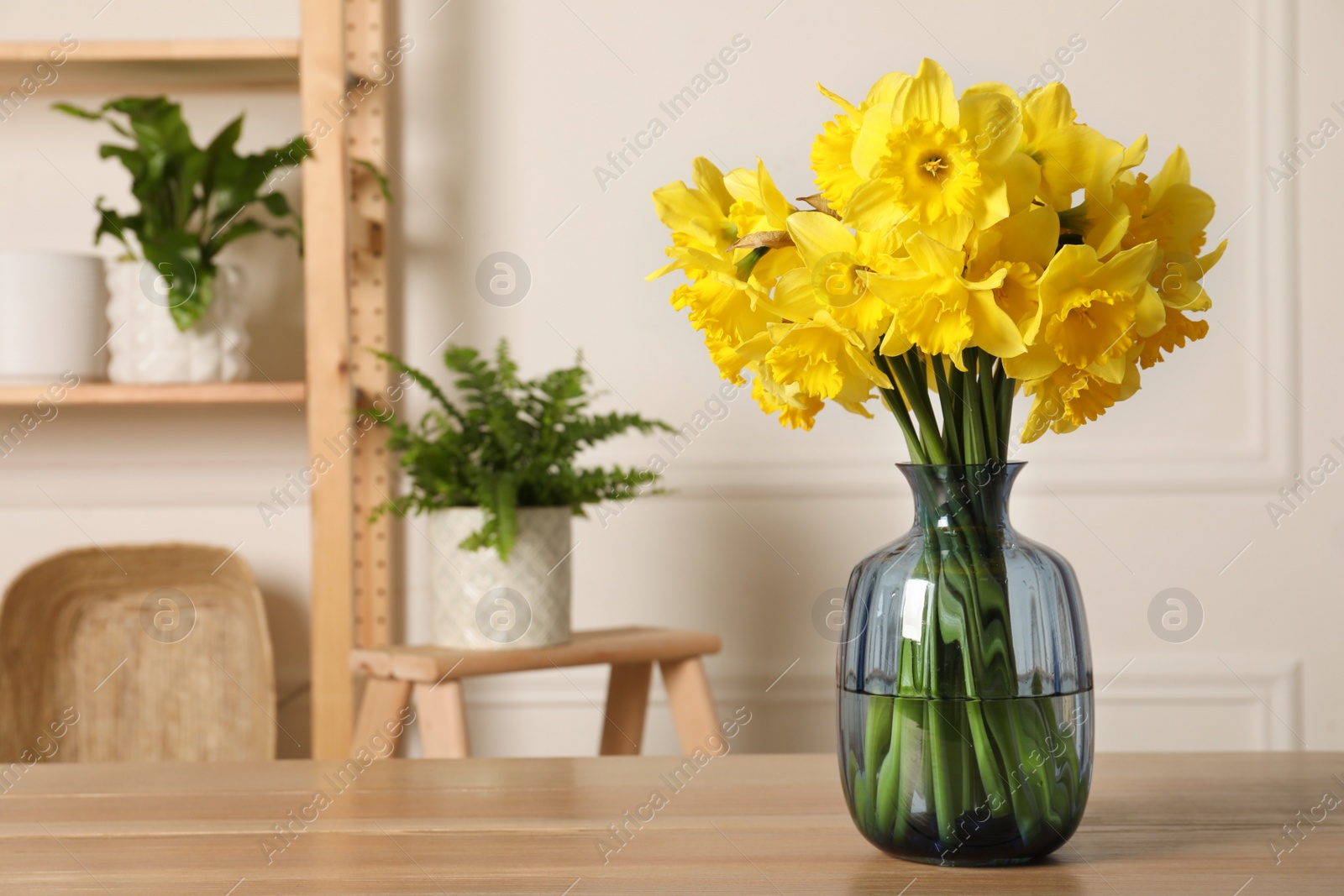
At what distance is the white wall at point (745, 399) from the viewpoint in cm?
168

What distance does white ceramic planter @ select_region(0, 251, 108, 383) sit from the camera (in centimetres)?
Result: 152

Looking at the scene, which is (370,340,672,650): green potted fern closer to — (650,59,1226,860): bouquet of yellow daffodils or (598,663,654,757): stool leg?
(598,663,654,757): stool leg

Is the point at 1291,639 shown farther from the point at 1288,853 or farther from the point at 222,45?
the point at 222,45

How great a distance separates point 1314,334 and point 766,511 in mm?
856

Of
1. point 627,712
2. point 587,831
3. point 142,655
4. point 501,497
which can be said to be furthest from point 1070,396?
point 142,655

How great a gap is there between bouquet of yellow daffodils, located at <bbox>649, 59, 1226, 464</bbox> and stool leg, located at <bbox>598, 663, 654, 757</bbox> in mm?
969

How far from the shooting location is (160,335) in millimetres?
1526

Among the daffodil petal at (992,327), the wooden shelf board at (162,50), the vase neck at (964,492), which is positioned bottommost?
the vase neck at (964,492)

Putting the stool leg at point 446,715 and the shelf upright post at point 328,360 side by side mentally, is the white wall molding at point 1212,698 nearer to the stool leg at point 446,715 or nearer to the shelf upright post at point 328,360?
the stool leg at point 446,715

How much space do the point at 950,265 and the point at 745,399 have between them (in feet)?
3.79

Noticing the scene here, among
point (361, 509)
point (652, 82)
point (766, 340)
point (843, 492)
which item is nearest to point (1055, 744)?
point (766, 340)

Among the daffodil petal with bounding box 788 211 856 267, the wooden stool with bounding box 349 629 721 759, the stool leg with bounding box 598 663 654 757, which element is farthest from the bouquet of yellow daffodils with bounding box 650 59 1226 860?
the stool leg with bounding box 598 663 654 757

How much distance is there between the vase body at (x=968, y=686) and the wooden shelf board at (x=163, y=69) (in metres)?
1.23

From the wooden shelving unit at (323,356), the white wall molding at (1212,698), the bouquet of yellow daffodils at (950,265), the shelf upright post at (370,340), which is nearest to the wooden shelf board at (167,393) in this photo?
the wooden shelving unit at (323,356)
